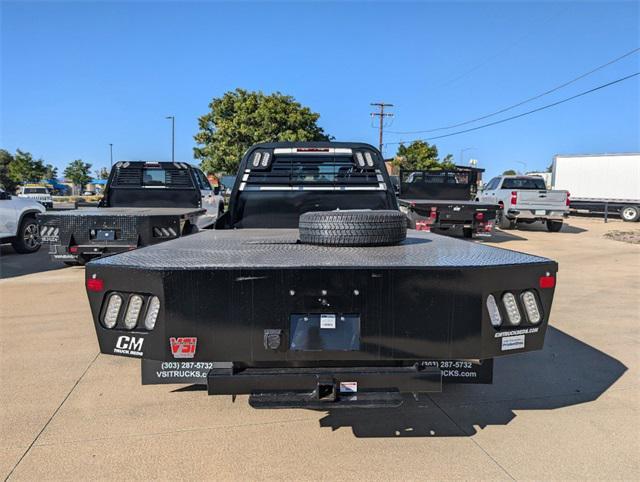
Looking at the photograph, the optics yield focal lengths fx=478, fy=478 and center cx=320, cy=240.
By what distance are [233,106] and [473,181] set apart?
23707 mm

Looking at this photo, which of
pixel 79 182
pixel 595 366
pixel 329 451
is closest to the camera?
pixel 329 451

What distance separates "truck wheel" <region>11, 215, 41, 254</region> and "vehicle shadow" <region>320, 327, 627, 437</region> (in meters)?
10.0

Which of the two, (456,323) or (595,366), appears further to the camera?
(595,366)

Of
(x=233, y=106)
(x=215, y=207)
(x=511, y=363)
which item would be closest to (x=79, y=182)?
(x=233, y=106)

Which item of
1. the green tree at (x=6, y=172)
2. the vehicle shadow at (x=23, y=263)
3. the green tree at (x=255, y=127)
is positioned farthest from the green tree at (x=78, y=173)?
the vehicle shadow at (x=23, y=263)

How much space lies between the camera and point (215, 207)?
40.5 feet

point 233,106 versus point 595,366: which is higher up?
point 233,106

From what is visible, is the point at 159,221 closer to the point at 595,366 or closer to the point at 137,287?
the point at 137,287

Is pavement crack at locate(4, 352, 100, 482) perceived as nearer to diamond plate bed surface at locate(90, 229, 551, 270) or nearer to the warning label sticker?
diamond plate bed surface at locate(90, 229, 551, 270)

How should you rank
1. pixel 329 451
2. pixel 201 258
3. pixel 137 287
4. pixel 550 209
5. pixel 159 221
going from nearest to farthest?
pixel 137 287
pixel 201 258
pixel 329 451
pixel 159 221
pixel 550 209

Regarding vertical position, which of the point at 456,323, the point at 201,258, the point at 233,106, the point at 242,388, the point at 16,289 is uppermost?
the point at 233,106

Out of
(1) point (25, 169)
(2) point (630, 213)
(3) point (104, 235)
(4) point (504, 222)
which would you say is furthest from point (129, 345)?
(1) point (25, 169)

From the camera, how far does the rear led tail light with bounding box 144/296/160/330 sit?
8.21 ft

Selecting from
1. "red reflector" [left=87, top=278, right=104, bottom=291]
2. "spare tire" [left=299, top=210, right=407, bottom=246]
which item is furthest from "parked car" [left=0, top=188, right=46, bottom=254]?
"spare tire" [left=299, top=210, right=407, bottom=246]
